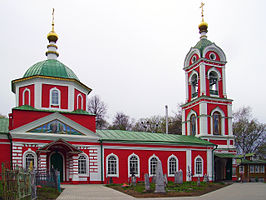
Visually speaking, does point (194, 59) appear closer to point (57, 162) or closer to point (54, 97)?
point (54, 97)

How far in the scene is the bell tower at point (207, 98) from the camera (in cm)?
2942

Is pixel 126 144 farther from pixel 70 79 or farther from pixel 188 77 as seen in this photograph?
pixel 188 77

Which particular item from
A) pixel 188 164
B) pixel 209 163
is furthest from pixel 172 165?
pixel 209 163

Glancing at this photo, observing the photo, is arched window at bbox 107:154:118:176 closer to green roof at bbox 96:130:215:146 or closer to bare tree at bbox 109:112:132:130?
green roof at bbox 96:130:215:146

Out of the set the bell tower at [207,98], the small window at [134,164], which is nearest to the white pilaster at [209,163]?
the bell tower at [207,98]

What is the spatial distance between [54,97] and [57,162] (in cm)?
476

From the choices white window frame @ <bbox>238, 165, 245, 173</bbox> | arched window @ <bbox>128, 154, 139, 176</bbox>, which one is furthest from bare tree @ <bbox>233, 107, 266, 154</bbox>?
arched window @ <bbox>128, 154, 139, 176</bbox>

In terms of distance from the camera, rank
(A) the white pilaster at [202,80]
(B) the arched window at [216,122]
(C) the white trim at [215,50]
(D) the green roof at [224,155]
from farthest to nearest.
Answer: (C) the white trim at [215,50] → (B) the arched window at [216,122] → (A) the white pilaster at [202,80] → (D) the green roof at [224,155]

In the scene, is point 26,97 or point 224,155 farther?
point 224,155

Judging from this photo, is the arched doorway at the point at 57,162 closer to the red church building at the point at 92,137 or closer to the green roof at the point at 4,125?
the red church building at the point at 92,137

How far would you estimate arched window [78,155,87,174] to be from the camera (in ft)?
74.3

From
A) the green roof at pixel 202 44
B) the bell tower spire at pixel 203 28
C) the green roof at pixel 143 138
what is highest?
the bell tower spire at pixel 203 28

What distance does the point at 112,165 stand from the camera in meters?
23.9

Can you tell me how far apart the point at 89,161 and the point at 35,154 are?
Answer: 3.87 metres
